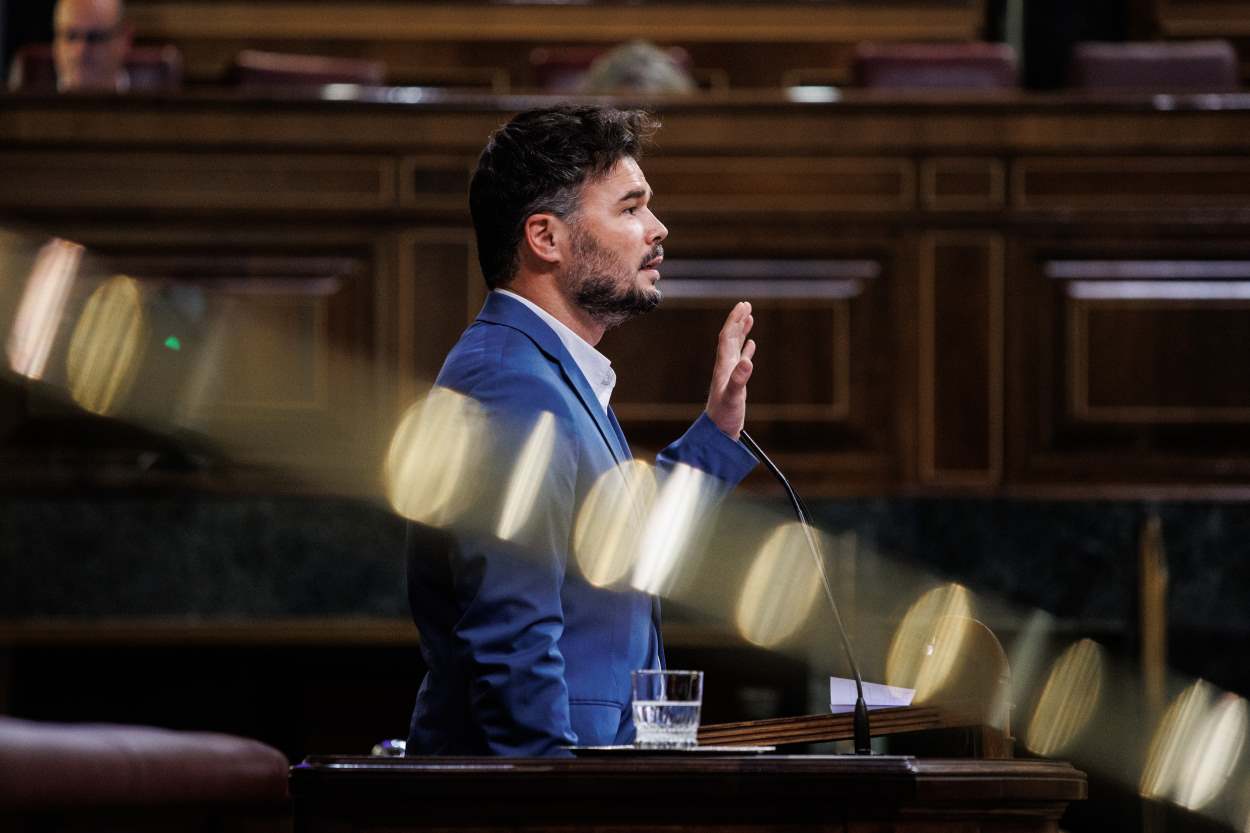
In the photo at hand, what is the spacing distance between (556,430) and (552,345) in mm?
129

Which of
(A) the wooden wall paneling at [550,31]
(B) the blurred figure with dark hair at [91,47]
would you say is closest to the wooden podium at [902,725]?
(B) the blurred figure with dark hair at [91,47]

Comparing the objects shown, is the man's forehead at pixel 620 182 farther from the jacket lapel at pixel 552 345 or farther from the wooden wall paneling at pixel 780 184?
the wooden wall paneling at pixel 780 184

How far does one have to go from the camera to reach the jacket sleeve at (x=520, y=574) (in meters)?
1.50

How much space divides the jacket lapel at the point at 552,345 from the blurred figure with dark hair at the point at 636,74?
212 centimetres

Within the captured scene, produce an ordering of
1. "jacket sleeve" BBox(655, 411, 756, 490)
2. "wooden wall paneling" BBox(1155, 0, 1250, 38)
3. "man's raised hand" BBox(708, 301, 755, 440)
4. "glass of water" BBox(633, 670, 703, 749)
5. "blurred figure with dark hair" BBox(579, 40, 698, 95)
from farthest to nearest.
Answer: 1. "wooden wall paneling" BBox(1155, 0, 1250, 38)
2. "blurred figure with dark hair" BBox(579, 40, 698, 95)
3. "jacket sleeve" BBox(655, 411, 756, 490)
4. "man's raised hand" BBox(708, 301, 755, 440)
5. "glass of water" BBox(633, 670, 703, 749)

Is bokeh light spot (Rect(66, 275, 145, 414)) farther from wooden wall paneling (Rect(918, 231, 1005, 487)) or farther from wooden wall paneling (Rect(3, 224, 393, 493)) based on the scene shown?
wooden wall paneling (Rect(918, 231, 1005, 487))

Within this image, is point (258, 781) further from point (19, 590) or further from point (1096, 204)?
point (1096, 204)

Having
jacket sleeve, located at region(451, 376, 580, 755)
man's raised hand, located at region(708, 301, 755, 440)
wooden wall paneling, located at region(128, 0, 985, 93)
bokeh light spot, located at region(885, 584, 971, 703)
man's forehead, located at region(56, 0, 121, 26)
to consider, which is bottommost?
bokeh light spot, located at region(885, 584, 971, 703)

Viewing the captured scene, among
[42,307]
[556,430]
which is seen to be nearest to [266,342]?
[42,307]

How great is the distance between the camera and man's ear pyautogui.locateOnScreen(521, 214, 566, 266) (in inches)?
71.5

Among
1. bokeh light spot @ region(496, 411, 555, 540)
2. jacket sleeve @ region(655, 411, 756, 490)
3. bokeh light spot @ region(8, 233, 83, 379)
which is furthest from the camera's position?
bokeh light spot @ region(8, 233, 83, 379)

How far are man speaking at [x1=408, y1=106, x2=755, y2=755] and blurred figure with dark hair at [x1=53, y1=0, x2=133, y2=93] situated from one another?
7.36 ft

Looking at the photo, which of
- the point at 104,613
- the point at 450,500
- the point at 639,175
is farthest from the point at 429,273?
the point at 450,500

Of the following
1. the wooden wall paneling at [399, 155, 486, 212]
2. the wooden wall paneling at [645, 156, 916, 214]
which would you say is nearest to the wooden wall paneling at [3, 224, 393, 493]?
the wooden wall paneling at [399, 155, 486, 212]
